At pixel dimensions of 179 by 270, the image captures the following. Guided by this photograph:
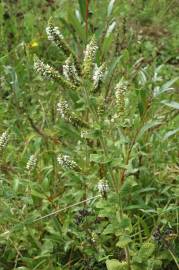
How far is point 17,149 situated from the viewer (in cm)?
259

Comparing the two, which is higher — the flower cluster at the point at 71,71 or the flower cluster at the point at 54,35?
the flower cluster at the point at 54,35

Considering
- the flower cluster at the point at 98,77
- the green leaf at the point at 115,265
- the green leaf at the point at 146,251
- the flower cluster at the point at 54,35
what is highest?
the flower cluster at the point at 54,35

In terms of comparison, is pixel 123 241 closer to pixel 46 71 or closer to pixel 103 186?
pixel 103 186

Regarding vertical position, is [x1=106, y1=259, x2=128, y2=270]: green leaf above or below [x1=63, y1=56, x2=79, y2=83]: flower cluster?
below

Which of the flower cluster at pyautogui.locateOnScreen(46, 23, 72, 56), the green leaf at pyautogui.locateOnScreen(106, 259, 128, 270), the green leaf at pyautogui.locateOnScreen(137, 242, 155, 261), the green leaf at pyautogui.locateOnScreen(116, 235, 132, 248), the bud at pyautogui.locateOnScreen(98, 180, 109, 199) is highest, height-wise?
the flower cluster at pyautogui.locateOnScreen(46, 23, 72, 56)

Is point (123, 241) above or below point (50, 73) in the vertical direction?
below

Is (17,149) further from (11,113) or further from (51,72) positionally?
(51,72)

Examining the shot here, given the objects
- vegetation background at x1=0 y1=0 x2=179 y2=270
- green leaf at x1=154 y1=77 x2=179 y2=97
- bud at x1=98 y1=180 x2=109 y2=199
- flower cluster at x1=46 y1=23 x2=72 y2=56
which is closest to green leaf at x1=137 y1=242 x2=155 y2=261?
vegetation background at x1=0 y1=0 x2=179 y2=270

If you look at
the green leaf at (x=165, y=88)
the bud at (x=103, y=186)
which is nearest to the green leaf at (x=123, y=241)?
the bud at (x=103, y=186)

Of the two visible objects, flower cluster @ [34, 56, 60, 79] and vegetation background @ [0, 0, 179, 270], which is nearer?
flower cluster @ [34, 56, 60, 79]

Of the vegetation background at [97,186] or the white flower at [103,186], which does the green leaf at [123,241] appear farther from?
the white flower at [103,186]

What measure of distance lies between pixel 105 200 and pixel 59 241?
14.9 inches

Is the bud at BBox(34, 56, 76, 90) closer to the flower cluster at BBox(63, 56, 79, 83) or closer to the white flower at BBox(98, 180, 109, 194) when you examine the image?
the flower cluster at BBox(63, 56, 79, 83)

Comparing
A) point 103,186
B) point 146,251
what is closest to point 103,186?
point 103,186
